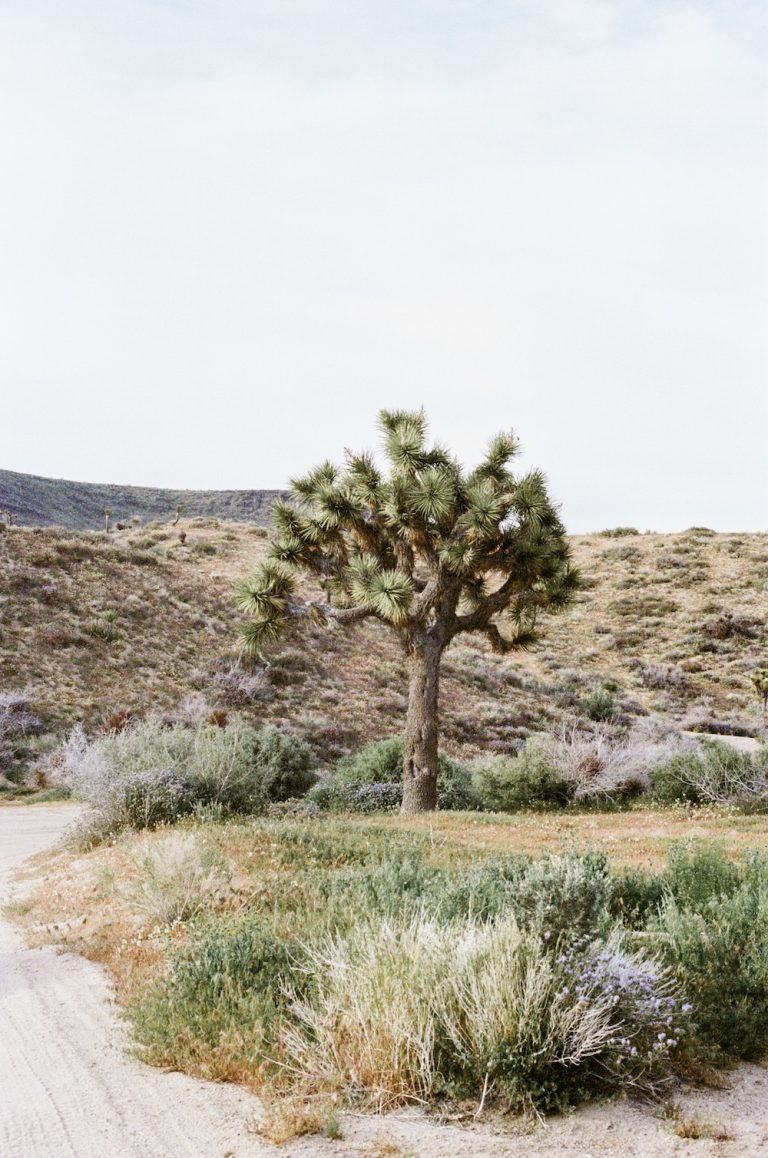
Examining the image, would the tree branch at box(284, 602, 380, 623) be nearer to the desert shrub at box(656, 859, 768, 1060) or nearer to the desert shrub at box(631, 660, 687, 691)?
the desert shrub at box(656, 859, 768, 1060)

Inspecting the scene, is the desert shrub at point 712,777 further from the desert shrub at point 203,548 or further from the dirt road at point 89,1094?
the desert shrub at point 203,548

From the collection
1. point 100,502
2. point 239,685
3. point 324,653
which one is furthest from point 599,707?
point 100,502

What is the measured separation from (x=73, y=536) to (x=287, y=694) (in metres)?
18.1

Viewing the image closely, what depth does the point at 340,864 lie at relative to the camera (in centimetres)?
870

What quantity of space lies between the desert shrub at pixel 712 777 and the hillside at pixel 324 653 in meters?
11.6

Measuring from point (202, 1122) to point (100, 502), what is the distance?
71.4 m

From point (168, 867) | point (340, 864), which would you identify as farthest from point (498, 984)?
point (340, 864)

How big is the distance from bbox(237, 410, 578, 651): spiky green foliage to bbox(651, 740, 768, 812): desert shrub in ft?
14.7

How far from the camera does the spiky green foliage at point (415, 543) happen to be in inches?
628

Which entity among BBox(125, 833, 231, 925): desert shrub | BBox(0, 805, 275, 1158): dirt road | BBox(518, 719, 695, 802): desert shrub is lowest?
BBox(518, 719, 695, 802): desert shrub

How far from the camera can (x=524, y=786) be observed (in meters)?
18.4

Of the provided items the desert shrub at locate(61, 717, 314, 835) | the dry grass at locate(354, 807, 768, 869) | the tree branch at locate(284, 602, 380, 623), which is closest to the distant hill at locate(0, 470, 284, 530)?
the tree branch at locate(284, 602, 380, 623)

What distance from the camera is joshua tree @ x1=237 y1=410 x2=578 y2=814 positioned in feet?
52.3

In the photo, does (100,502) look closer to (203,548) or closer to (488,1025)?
(203,548)
